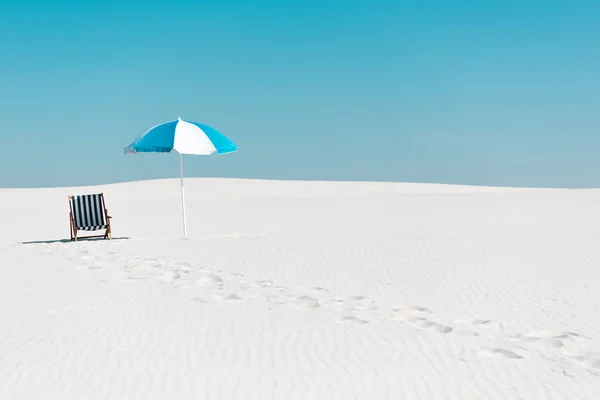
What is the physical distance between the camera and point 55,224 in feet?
63.4

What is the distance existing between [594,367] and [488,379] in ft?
2.96

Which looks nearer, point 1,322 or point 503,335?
point 503,335

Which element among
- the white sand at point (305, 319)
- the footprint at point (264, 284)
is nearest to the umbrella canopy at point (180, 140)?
the white sand at point (305, 319)

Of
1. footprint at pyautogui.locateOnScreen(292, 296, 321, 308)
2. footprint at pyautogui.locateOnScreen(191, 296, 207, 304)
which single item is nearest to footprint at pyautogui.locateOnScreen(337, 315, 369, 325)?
footprint at pyautogui.locateOnScreen(292, 296, 321, 308)

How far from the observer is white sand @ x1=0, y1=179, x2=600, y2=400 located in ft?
13.7

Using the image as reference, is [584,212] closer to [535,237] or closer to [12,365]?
[535,237]

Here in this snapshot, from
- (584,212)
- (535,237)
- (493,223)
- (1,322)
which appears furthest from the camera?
(584,212)

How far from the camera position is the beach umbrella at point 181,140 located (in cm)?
1214

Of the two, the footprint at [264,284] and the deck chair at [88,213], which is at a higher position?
the deck chair at [88,213]

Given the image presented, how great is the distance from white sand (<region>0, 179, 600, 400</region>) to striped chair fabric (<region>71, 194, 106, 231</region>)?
2.52ft

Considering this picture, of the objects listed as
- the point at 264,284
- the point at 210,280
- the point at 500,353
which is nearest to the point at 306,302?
the point at 264,284

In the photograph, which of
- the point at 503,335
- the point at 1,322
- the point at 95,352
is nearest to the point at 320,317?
the point at 503,335

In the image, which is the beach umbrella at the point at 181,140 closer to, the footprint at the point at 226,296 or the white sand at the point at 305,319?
the white sand at the point at 305,319

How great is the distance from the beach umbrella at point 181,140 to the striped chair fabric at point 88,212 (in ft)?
4.63
